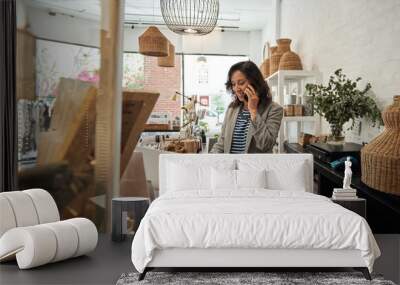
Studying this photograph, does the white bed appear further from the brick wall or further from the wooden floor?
the brick wall

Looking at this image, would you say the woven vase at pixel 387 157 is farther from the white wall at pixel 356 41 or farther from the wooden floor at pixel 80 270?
the wooden floor at pixel 80 270

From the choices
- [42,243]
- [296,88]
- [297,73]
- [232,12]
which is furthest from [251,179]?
[232,12]

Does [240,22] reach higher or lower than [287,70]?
higher

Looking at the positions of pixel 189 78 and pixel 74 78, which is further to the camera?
pixel 189 78

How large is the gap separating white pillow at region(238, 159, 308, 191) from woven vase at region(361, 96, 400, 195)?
51cm

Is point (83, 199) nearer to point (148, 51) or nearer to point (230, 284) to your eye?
point (230, 284)

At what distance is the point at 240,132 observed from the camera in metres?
4.37

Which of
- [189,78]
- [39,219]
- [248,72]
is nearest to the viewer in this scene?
[39,219]

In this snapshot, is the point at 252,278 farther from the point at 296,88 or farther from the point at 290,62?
the point at 296,88

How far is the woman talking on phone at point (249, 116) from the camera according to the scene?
4250mm

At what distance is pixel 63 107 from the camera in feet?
13.3

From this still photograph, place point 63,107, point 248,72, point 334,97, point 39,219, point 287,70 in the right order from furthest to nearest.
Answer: point 287,70, point 334,97, point 248,72, point 63,107, point 39,219

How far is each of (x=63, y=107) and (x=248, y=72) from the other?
154 cm

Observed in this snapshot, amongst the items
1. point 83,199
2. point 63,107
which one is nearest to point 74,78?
point 63,107
